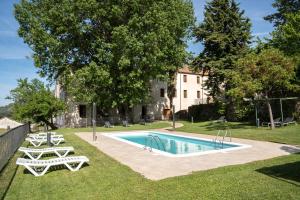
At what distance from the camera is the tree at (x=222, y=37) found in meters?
29.7

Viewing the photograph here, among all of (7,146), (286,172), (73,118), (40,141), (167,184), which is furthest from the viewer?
(73,118)

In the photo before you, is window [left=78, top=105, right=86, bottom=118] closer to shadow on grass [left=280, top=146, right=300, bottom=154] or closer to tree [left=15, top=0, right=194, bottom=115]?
tree [left=15, top=0, right=194, bottom=115]

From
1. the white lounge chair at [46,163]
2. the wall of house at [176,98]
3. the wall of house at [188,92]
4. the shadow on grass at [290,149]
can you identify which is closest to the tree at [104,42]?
the wall of house at [176,98]

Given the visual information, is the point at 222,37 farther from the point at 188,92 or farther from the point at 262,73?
the point at 188,92

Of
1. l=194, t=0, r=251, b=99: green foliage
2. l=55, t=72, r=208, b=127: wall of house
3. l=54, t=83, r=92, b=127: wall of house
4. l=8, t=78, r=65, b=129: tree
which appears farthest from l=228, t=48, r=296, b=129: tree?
l=54, t=83, r=92, b=127: wall of house

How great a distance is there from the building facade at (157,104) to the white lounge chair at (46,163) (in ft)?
80.5

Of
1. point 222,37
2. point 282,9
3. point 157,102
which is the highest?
point 282,9

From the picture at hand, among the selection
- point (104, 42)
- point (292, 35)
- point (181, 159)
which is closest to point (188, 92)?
point (104, 42)

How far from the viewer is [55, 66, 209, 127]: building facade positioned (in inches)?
1356

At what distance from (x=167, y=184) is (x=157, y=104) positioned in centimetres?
3464

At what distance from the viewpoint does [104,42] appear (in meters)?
27.9

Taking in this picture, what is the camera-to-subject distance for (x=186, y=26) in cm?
3244

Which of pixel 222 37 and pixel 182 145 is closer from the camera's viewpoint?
pixel 182 145

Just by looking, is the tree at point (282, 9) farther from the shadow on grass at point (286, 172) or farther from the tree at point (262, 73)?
the shadow on grass at point (286, 172)
